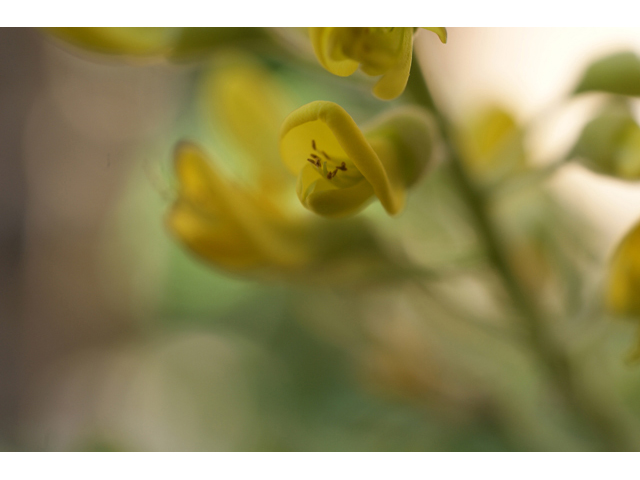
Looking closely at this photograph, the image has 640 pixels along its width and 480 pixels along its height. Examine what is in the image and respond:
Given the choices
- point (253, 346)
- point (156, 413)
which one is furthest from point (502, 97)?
point (156, 413)

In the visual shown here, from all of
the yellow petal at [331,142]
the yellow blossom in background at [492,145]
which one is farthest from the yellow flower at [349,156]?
the yellow blossom in background at [492,145]

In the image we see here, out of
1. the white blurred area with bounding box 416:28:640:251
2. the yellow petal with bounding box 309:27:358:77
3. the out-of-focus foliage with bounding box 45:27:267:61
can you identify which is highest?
the white blurred area with bounding box 416:28:640:251

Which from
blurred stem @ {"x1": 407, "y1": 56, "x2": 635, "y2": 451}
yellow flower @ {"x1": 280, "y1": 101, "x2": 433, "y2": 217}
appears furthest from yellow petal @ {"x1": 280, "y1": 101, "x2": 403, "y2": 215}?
blurred stem @ {"x1": 407, "y1": 56, "x2": 635, "y2": 451}

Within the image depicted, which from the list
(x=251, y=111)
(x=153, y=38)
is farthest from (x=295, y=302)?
(x=153, y=38)

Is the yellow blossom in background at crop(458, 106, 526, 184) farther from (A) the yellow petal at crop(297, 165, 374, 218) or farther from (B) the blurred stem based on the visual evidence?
(A) the yellow petal at crop(297, 165, 374, 218)

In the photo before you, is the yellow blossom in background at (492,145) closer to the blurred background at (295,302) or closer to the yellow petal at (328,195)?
the blurred background at (295,302)

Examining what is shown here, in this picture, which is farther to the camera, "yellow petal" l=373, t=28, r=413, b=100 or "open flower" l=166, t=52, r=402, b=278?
"open flower" l=166, t=52, r=402, b=278
